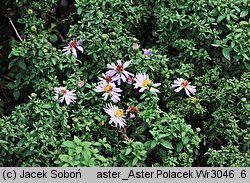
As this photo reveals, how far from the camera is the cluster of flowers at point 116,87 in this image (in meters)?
3.40

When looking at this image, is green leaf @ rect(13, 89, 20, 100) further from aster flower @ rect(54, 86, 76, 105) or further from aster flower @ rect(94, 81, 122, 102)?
aster flower @ rect(94, 81, 122, 102)

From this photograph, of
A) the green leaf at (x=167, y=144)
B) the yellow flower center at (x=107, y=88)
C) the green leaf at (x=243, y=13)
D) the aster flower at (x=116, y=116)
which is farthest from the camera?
the green leaf at (x=243, y=13)

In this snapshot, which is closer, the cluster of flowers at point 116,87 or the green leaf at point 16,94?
the cluster of flowers at point 116,87

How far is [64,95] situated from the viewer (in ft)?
11.2

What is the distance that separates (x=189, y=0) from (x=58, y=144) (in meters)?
1.24

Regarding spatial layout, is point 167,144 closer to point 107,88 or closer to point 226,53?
point 107,88

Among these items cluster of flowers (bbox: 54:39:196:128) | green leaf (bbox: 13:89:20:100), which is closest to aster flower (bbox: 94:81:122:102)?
cluster of flowers (bbox: 54:39:196:128)

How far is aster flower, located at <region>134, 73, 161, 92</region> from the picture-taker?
343 centimetres

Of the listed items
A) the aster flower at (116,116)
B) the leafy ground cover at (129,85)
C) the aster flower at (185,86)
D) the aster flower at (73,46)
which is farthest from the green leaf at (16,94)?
the aster flower at (185,86)

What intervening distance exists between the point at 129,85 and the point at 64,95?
406 millimetres

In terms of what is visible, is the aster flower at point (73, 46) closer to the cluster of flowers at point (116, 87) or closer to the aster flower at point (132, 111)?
the cluster of flowers at point (116, 87)

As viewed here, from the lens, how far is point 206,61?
149 inches

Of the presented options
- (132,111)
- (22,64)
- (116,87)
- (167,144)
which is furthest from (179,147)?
(22,64)

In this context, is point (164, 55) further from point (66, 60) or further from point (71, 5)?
point (71, 5)
